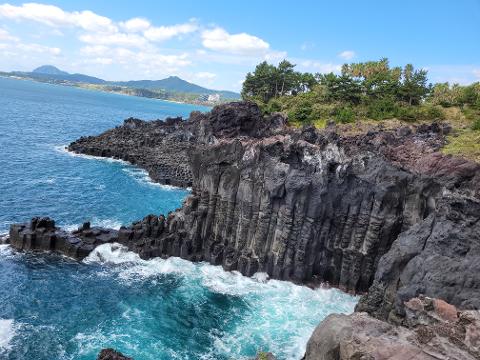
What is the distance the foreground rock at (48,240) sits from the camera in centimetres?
3869

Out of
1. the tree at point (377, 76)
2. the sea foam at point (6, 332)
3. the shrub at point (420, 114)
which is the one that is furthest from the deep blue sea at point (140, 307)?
the tree at point (377, 76)

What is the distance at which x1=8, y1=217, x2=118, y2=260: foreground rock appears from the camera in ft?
127

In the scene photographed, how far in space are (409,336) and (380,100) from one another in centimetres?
7659

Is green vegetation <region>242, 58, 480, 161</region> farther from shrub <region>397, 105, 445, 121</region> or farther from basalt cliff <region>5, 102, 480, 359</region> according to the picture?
basalt cliff <region>5, 102, 480, 359</region>

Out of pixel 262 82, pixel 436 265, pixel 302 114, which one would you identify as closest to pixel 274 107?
pixel 302 114

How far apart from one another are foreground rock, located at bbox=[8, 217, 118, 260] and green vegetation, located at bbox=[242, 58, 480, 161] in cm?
4932

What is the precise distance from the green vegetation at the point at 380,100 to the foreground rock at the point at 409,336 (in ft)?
155

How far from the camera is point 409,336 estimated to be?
1504 centimetres

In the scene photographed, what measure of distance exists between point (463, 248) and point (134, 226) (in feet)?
102

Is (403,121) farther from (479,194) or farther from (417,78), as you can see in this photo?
(479,194)

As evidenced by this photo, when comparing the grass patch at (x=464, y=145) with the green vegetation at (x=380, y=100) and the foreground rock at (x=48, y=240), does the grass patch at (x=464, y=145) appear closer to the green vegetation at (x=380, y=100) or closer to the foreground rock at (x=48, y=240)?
the green vegetation at (x=380, y=100)

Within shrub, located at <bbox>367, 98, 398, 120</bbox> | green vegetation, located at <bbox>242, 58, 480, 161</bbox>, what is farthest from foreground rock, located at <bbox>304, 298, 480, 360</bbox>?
shrub, located at <bbox>367, 98, 398, 120</bbox>

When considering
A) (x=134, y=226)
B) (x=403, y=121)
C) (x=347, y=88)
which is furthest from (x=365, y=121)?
(x=134, y=226)

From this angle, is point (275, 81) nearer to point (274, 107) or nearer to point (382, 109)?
point (274, 107)
